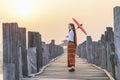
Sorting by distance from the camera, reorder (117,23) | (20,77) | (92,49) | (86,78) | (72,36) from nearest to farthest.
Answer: (117,23) < (20,77) < (86,78) < (72,36) < (92,49)

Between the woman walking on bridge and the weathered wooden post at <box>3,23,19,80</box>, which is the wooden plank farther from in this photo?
the weathered wooden post at <box>3,23,19,80</box>

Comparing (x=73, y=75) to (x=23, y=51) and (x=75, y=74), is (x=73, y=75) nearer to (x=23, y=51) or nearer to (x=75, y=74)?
(x=75, y=74)

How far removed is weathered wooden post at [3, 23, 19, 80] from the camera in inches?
497

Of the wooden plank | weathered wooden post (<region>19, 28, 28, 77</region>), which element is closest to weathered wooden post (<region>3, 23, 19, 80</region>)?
weathered wooden post (<region>19, 28, 28, 77</region>)

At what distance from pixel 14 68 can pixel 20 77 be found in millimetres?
765

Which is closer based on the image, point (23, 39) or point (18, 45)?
point (18, 45)

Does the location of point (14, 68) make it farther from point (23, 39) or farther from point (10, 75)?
point (23, 39)

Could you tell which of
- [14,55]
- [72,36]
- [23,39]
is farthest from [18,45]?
[72,36]

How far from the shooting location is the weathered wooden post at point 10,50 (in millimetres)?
12620

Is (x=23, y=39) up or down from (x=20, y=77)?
up

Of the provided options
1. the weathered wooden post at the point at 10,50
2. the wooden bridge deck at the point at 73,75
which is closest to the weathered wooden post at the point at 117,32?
the weathered wooden post at the point at 10,50

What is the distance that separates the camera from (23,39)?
14570mm

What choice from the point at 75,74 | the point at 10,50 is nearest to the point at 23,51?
the point at 10,50

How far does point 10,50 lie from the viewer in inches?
503
